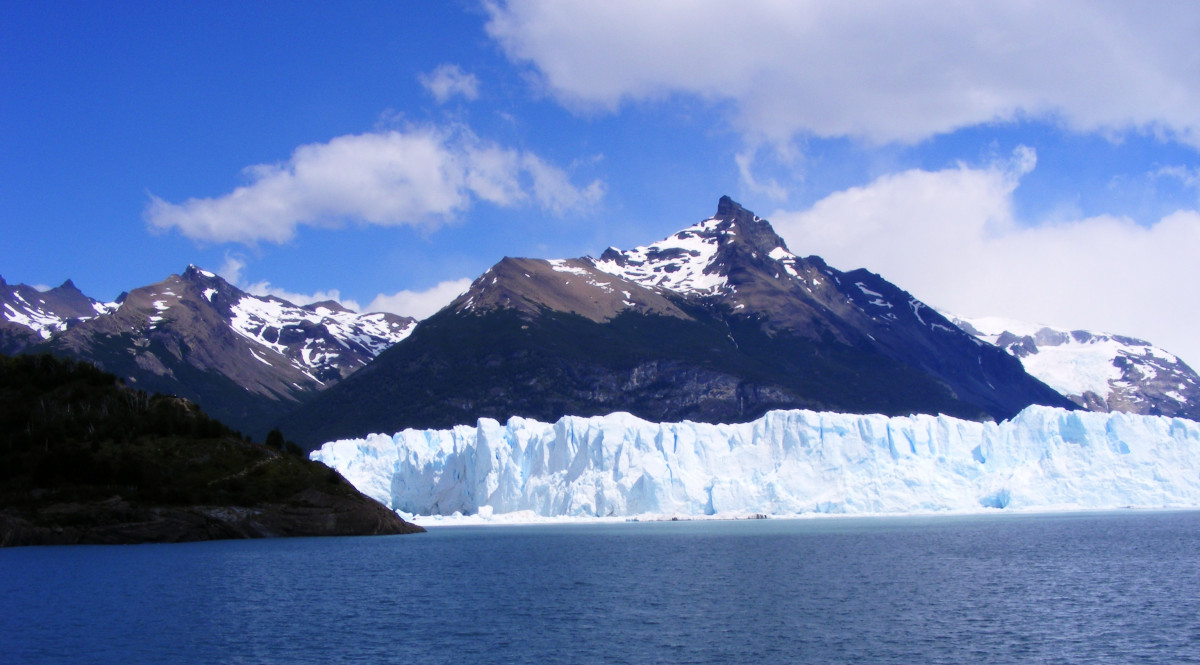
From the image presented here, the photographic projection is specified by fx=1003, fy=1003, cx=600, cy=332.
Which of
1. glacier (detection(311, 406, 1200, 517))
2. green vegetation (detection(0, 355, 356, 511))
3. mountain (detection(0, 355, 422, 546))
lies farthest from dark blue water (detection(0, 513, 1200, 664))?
glacier (detection(311, 406, 1200, 517))

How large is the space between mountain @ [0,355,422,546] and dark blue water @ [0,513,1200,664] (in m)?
2.40

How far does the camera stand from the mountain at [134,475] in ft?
179

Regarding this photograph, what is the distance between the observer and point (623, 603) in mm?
31891

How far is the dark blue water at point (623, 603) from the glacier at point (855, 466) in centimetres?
2345

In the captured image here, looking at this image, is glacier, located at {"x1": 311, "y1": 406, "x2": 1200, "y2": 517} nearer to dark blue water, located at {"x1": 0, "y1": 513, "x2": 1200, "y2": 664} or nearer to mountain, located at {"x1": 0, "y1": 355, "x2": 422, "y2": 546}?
mountain, located at {"x1": 0, "y1": 355, "x2": 422, "y2": 546}

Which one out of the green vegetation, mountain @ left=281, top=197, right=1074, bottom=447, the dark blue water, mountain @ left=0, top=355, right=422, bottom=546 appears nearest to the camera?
the dark blue water

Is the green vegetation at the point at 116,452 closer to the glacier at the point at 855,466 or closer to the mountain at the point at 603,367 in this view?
the glacier at the point at 855,466

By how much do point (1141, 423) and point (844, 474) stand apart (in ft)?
75.8

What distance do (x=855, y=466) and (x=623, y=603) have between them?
1954 inches

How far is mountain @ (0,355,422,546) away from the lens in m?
54.7

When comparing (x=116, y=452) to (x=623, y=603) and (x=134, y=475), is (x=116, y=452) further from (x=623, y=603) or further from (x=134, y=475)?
(x=623, y=603)

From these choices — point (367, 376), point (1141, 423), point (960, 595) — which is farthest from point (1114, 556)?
point (367, 376)

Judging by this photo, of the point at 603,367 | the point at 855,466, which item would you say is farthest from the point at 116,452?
the point at 603,367

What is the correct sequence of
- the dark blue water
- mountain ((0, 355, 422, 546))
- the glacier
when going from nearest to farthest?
the dark blue water
mountain ((0, 355, 422, 546))
the glacier
